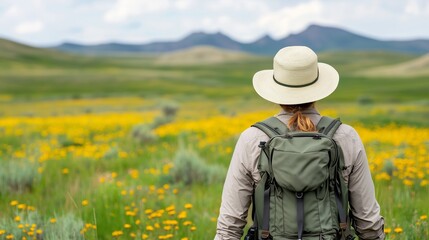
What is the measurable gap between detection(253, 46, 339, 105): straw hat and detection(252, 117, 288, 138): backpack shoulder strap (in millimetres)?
110

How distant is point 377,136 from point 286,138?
10.5 meters

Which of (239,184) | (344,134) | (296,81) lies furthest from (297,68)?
(239,184)

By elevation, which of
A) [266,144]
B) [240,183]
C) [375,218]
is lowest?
[375,218]

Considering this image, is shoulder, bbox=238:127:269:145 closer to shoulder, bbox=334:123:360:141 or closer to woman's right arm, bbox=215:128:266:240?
woman's right arm, bbox=215:128:266:240

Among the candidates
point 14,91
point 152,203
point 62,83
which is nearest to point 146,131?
point 152,203

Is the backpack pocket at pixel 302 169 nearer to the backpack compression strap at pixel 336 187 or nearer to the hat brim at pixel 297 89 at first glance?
the backpack compression strap at pixel 336 187

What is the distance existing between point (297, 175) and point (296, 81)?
592mm

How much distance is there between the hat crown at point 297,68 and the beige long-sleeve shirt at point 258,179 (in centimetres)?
18

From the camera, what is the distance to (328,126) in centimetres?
266

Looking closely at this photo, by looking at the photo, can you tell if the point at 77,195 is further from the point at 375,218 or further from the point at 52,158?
the point at 375,218

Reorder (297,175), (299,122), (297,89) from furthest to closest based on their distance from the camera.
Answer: (297,89)
(299,122)
(297,175)

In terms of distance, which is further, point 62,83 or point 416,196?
point 62,83

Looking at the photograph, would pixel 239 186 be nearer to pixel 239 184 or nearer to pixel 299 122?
pixel 239 184

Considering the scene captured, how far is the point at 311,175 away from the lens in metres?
2.44
